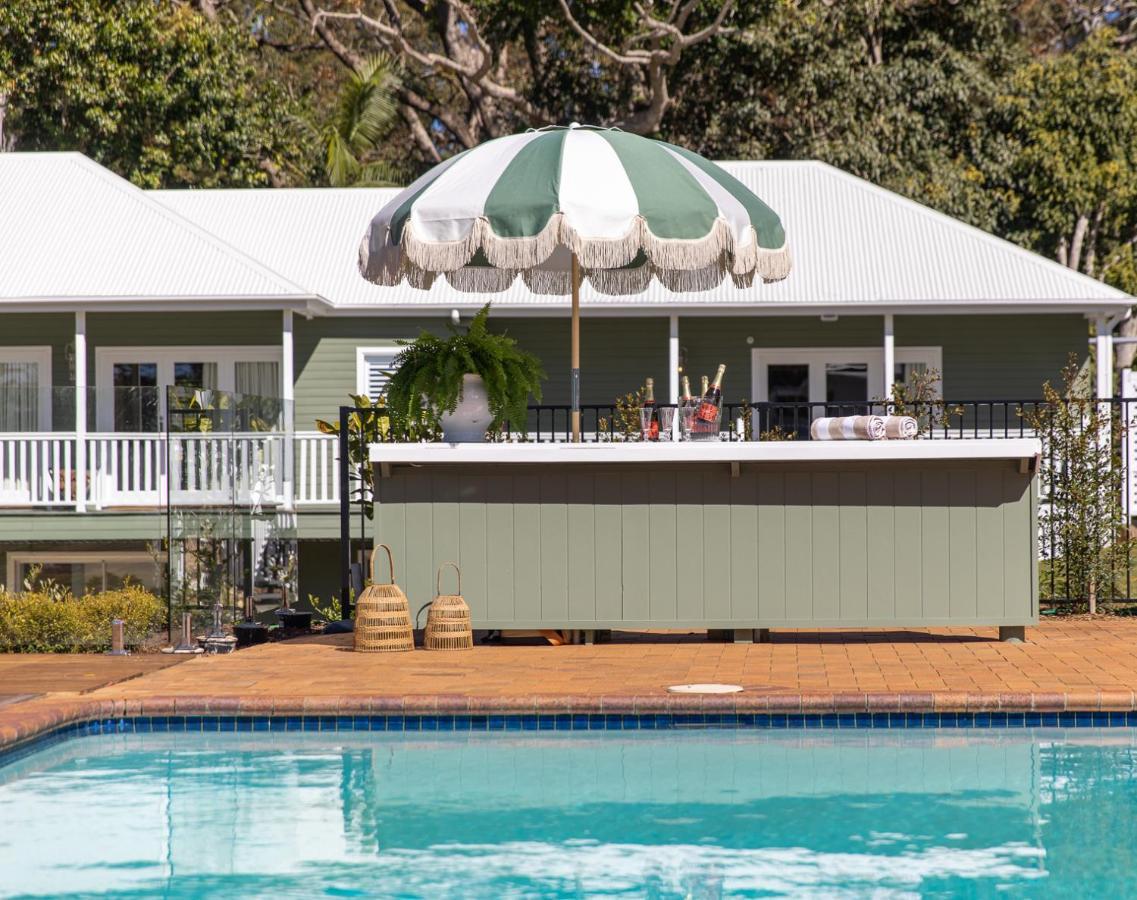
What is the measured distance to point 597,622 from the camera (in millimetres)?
10852

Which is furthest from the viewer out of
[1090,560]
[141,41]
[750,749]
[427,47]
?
[427,47]

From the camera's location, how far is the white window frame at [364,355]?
2052cm

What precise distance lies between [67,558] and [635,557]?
25.2ft

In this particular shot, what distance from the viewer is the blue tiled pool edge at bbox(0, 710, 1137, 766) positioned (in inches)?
329

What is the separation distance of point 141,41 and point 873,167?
12612mm

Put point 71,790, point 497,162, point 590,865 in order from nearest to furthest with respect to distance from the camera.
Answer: point 590,865
point 71,790
point 497,162

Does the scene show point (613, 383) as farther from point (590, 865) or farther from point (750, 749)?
point (590, 865)

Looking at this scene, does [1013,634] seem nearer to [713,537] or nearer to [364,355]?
[713,537]

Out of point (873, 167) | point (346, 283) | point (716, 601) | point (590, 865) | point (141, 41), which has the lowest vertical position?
point (590, 865)

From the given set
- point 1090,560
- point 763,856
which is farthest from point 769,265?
point 763,856

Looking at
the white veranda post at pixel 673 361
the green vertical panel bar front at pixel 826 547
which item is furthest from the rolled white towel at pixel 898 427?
the white veranda post at pixel 673 361

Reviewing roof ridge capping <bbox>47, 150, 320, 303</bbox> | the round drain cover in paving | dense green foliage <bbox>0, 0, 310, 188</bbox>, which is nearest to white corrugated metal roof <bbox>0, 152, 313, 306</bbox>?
roof ridge capping <bbox>47, 150, 320, 303</bbox>

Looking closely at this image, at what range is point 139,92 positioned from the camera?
26234 millimetres

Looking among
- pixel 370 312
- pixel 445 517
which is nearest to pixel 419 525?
pixel 445 517
